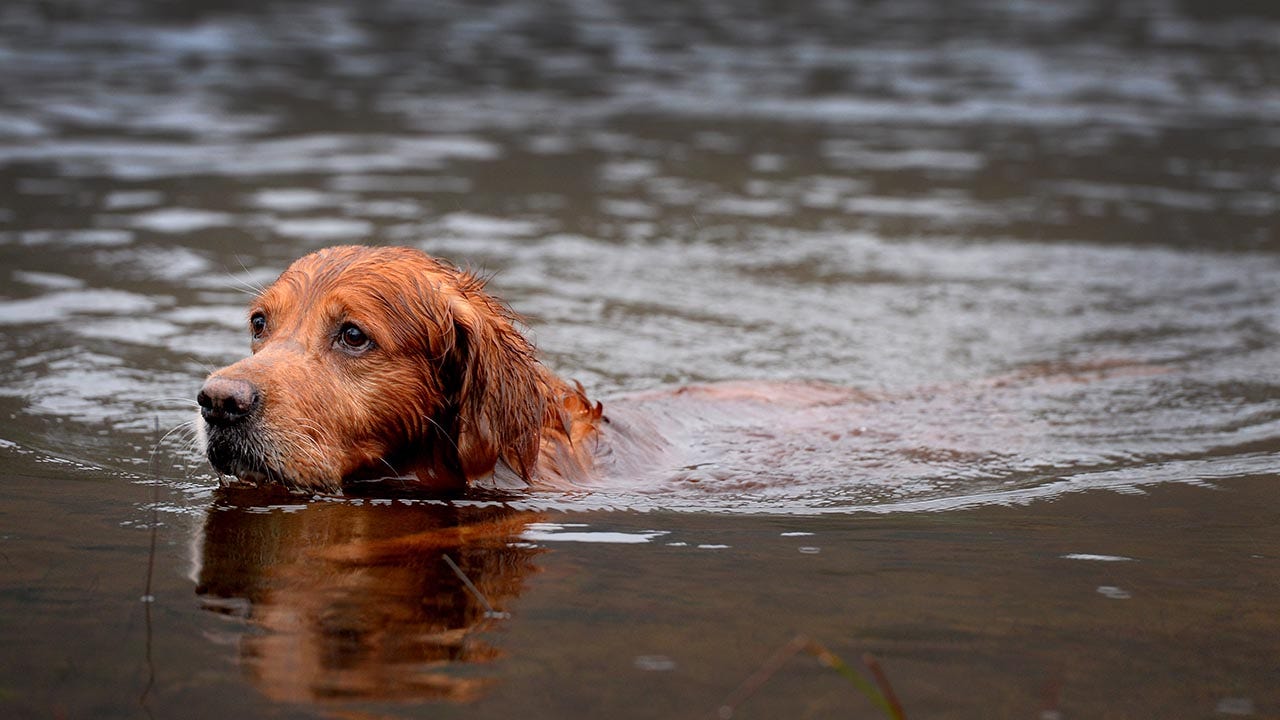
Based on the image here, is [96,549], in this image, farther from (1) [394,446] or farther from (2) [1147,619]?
(2) [1147,619]

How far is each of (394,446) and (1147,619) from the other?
292 centimetres

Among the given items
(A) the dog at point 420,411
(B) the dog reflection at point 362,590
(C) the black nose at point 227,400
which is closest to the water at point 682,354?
(B) the dog reflection at point 362,590

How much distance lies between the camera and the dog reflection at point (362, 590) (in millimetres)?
4090

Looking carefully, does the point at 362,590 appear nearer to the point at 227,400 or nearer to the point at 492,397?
the point at 227,400

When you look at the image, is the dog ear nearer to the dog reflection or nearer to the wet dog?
the wet dog

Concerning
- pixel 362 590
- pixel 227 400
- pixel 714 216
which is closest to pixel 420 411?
pixel 227 400

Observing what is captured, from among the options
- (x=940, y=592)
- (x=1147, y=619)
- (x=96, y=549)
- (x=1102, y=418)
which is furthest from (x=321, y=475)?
(x=1102, y=418)

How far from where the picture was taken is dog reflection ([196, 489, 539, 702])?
4.09 m

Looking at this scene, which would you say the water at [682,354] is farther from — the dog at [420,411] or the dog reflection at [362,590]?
the dog at [420,411]

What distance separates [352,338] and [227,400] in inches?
22.8

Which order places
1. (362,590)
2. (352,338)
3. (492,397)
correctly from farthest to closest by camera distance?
(492,397) < (352,338) < (362,590)

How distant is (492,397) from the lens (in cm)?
589

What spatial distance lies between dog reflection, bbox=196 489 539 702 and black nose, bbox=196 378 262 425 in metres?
0.44

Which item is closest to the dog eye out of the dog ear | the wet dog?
the wet dog
